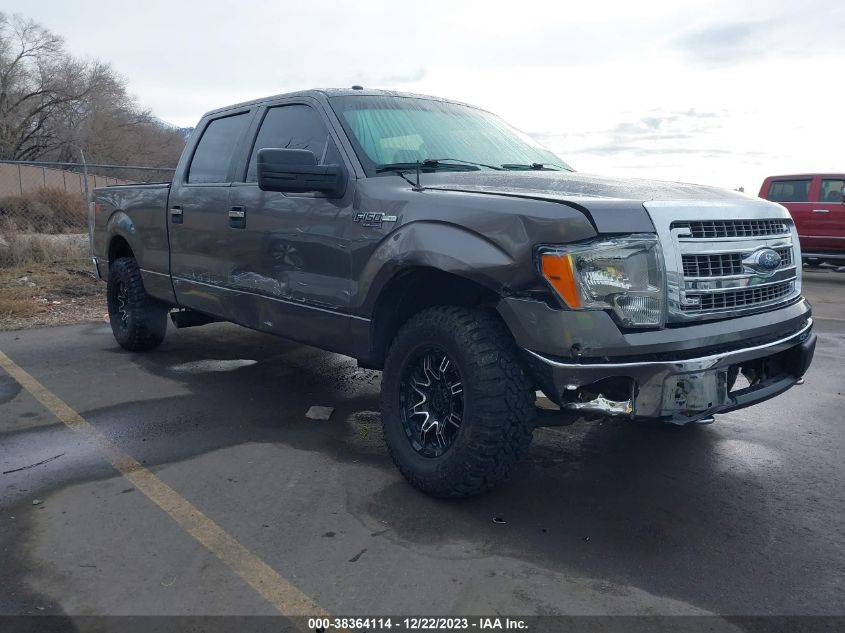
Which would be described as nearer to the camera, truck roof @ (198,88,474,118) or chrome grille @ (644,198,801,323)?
chrome grille @ (644,198,801,323)

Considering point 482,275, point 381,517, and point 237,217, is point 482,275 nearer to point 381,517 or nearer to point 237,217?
point 381,517

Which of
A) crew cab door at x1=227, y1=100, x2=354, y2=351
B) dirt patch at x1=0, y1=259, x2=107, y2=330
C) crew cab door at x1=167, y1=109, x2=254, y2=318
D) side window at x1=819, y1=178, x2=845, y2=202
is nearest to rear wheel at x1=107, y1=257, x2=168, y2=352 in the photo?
crew cab door at x1=167, y1=109, x2=254, y2=318

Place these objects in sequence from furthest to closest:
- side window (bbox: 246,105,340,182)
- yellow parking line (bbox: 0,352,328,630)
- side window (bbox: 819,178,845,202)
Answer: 1. side window (bbox: 819,178,845,202)
2. side window (bbox: 246,105,340,182)
3. yellow parking line (bbox: 0,352,328,630)

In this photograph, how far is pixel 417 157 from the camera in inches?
167

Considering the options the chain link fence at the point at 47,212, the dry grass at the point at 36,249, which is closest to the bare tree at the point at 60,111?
the chain link fence at the point at 47,212

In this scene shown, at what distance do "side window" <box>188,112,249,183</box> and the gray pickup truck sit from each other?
95 millimetres

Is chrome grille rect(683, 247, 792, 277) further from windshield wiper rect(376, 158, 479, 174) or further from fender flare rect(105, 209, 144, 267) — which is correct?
fender flare rect(105, 209, 144, 267)

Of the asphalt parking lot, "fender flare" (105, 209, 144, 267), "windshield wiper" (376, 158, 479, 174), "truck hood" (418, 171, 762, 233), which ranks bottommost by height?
the asphalt parking lot

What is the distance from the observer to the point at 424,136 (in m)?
→ 4.41

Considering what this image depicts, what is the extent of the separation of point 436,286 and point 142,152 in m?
50.2

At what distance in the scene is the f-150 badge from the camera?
3.77 m

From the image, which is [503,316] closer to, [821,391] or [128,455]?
[128,455]

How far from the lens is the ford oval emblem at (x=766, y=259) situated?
3.46m

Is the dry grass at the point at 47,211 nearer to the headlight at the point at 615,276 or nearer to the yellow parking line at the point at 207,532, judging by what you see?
the yellow parking line at the point at 207,532
